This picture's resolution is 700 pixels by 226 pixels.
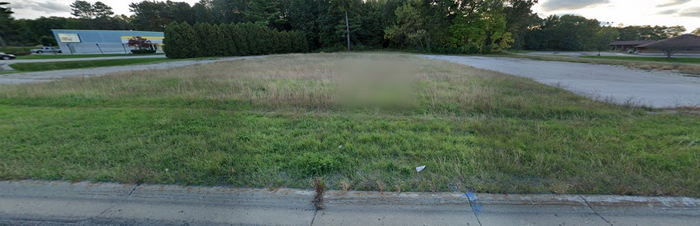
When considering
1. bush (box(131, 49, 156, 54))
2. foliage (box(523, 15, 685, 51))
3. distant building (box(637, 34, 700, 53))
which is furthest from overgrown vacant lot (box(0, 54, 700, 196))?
foliage (box(523, 15, 685, 51))

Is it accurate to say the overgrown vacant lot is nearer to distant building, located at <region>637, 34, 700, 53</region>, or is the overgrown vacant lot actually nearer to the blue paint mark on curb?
the blue paint mark on curb

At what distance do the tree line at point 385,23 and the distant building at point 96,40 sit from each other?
6.74m

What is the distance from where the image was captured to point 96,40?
4819 cm

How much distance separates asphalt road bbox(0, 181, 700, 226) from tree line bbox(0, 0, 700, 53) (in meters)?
42.0

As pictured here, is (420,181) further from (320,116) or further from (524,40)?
(524,40)

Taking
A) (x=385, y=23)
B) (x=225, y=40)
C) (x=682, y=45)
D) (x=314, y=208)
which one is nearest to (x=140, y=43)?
(x=225, y=40)

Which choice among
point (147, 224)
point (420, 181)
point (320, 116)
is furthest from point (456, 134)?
point (147, 224)

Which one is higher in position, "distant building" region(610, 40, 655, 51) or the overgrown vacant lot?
"distant building" region(610, 40, 655, 51)

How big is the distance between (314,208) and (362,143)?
158cm

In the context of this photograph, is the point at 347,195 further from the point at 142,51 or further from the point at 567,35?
the point at 567,35

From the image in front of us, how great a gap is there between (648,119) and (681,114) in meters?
1.24

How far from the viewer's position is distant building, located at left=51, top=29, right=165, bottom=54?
4372 cm

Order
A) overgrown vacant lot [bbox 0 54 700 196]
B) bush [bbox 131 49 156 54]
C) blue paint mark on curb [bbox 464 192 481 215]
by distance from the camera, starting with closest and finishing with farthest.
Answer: blue paint mark on curb [bbox 464 192 481 215] < overgrown vacant lot [bbox 0 54 700 196] < bush [bbox 131 49 156 54]

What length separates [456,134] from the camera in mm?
4078
